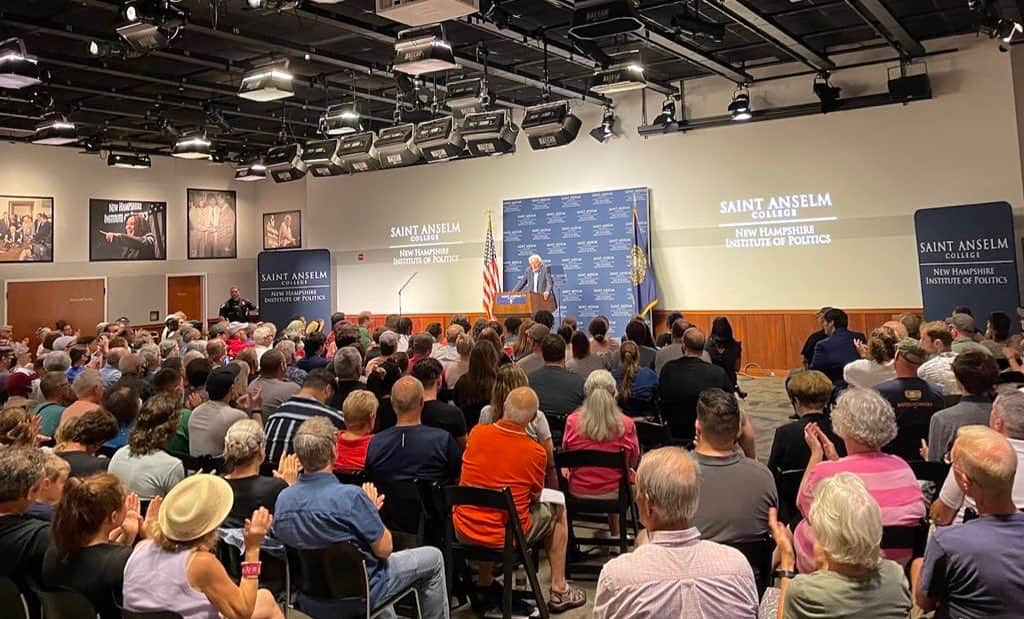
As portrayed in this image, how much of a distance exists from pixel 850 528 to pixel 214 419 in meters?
3.57

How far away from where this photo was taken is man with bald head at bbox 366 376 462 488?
3439 mm

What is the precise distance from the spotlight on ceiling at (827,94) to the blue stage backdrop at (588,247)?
297 cm

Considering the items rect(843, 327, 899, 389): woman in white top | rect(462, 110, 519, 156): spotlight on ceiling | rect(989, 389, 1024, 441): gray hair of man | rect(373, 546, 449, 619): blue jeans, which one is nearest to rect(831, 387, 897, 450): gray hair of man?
rect(989, 389, 1024, 441): gray hair of man

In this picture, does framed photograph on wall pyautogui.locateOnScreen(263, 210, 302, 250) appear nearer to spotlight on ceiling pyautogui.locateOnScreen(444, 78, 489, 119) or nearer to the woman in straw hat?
spotlight on ceiling pyautogui.locateOnScreen(444, 78, 489, 119)

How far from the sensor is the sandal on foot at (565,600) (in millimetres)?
3549

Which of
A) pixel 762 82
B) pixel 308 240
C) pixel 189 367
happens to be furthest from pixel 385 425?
pixel 308 240

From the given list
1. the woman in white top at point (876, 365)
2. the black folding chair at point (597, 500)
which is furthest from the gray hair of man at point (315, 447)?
the woman in white top at point (876, 365)

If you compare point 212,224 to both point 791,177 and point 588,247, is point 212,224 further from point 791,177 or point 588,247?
point 791,177

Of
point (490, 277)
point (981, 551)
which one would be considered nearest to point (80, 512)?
point (981, 551)

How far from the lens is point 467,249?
13.7 m

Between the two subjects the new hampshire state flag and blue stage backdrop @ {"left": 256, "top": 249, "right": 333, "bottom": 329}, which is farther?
blue stage backdrop @ {"left": 256, "top": 249, "right": 333, "bottom": 329}

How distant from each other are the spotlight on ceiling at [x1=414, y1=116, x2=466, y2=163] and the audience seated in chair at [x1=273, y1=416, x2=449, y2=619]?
24.7 ft

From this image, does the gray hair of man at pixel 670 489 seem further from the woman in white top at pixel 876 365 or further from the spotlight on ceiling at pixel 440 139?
the spotlight on ceiling at pixel 440 139

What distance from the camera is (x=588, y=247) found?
12.2 m
